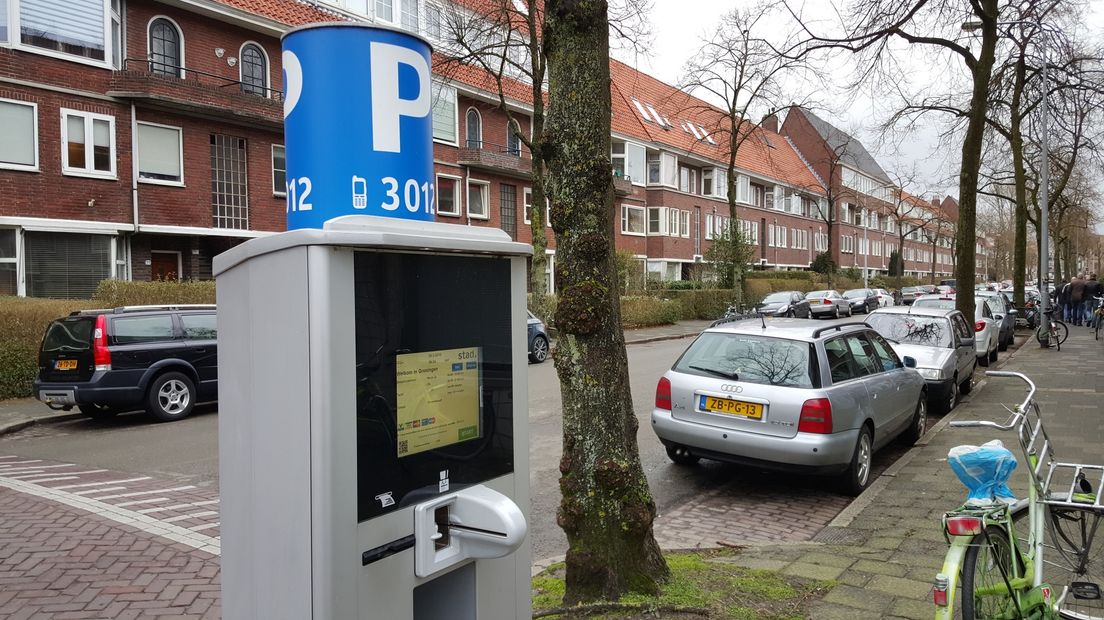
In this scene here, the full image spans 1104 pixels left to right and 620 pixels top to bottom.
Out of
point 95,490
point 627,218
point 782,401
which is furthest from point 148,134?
point 627,218

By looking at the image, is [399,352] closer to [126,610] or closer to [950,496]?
[126,610]

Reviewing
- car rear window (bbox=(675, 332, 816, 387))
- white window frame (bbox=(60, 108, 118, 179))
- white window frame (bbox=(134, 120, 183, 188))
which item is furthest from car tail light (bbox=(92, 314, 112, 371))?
white window frame (bbox=(134, 120, 183, 188))

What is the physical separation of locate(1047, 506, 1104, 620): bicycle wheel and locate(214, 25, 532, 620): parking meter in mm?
2602

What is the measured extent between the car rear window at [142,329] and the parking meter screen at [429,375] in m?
10.7

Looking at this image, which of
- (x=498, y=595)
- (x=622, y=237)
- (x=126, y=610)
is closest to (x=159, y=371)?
(x=126, y=610)

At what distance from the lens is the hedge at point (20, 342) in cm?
1302

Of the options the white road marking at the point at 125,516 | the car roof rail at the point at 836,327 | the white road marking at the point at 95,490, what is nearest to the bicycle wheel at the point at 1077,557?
the car roof rail at the point at 836,327

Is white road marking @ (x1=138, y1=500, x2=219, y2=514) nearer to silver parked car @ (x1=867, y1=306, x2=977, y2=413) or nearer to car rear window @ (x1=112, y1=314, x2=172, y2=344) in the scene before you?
car rear window @ (x1=112, y1=314, x2=172, y2=344)

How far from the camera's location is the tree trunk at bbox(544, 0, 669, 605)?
374 cm

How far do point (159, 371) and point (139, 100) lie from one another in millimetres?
10818

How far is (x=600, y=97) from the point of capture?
3.86 m

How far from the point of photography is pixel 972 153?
14.4 m

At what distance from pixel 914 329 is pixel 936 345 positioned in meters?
0.50

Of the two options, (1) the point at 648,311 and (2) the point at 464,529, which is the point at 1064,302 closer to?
(1) the point at 648,311
